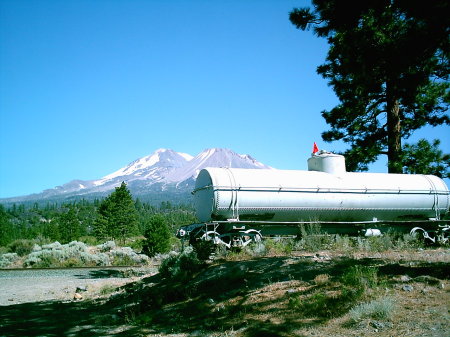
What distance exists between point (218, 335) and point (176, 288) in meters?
3.02

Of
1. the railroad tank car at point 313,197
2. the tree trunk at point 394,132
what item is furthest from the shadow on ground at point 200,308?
the tree trunk at point 394,132

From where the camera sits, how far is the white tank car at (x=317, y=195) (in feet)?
40.6

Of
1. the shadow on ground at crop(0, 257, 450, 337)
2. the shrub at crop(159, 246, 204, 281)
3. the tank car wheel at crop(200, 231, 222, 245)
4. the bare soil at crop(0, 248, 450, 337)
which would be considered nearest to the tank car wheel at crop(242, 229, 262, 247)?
the tank car wheel at crop(200, 231, 222, 245)

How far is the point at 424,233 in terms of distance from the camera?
15102mm

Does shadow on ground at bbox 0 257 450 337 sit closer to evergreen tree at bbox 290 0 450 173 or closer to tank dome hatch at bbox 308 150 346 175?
evergreen tree at bbox 290 0 450 173

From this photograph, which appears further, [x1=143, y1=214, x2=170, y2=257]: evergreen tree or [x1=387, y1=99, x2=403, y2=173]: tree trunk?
[x1=143, y1=214, x2=170, y2=257]: evergreen tree

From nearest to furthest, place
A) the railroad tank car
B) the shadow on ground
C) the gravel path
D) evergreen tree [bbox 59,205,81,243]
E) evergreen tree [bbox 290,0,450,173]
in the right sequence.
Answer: the shadow on ground < evergreen tree [bbox 290,0,450,173] < the gravel path < the railroad tank car < evergreen tree [bbox 59,205,81,243]

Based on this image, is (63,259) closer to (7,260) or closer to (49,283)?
(7,260)

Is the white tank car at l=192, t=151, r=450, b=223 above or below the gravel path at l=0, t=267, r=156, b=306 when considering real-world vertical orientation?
above

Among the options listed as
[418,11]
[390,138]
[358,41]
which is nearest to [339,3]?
[358,41]

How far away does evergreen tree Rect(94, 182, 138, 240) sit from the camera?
50.3 m

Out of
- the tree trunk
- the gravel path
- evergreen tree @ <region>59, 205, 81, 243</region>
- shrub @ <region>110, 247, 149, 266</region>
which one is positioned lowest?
evergreen tree @ <region>59, 205, 81, 243</region>

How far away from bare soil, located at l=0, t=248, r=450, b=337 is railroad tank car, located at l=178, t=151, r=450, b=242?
10.9 feet

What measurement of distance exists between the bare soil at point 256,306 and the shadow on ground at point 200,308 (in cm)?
2
